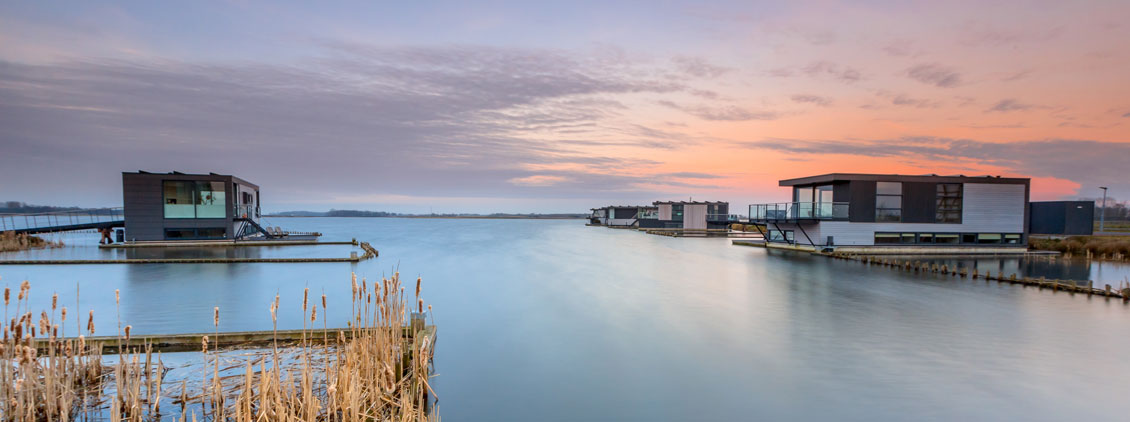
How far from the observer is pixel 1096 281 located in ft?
50.9

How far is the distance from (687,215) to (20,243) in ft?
149

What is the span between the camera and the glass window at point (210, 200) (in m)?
25.0

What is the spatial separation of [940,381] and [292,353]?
27.3ft

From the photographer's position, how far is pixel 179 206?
24.6 meters

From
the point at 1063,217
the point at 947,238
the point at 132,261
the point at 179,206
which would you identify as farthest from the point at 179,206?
the point at 1063,217

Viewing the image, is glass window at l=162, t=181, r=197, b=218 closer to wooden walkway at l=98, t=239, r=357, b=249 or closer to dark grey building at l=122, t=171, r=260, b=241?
dark grey building at l=122, t=171, r=260, b=241

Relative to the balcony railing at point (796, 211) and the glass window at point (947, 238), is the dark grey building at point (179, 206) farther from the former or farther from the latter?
the glass window at point (947, 238)

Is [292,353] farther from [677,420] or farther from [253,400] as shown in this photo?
[677,420]

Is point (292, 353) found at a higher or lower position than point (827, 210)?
lower

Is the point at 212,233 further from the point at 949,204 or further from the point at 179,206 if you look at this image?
the point at 949,204

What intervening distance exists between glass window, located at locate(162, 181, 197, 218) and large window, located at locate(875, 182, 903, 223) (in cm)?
3225

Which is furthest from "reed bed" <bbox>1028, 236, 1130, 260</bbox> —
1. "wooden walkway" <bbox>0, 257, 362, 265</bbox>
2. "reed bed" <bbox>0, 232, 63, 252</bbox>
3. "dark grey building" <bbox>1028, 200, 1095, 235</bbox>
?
"reed bed" <bbox>0, 232, 63, 252</bbox>

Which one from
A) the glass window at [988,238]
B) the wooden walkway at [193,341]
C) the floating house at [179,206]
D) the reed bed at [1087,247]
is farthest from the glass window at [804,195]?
the floating house at [179,206]

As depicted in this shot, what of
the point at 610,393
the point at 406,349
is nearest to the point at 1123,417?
the point at 610,393
